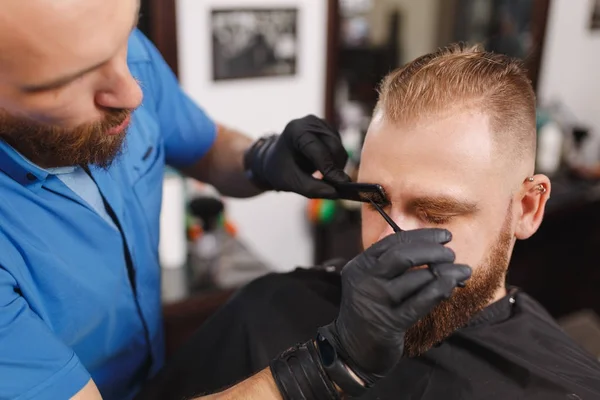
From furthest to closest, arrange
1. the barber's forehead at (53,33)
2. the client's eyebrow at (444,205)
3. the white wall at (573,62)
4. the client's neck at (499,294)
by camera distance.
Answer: the white wall at (573,62) → the client's neck at (499,294) → the client's eyebrow at (444,205) → the barber's forehead at (53,33)

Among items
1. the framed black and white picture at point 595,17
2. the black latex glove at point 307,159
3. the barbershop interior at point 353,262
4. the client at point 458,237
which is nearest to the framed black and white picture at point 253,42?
the barbershop interior at point 353,262

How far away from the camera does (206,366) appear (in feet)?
4.85

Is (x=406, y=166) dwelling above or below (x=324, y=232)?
above

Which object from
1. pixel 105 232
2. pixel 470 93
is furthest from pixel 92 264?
pixel 470 93

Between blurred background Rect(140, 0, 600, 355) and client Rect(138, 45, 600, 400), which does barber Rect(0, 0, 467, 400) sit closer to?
client Rect(138, 45, 600, 400)

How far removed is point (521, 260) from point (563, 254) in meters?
0.38

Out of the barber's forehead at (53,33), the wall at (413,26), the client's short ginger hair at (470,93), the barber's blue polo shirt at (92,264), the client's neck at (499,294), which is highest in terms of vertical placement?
the wall at (413,26)

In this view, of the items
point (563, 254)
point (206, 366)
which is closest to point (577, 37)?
point (563, 254)

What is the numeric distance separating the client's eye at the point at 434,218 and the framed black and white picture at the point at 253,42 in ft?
5.62

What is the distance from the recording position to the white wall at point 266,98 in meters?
2.60

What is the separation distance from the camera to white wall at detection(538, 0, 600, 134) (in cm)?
366

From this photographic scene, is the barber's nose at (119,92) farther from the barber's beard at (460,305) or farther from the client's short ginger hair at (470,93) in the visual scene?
the barber's beard at (460,305)

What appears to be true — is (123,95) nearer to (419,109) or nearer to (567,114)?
(419,109)

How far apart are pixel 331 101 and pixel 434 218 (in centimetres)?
188
